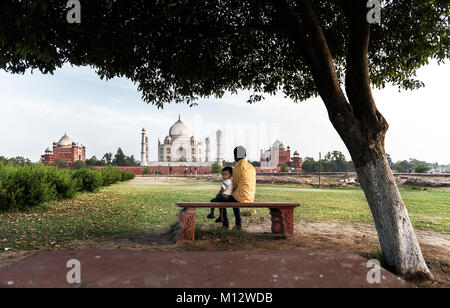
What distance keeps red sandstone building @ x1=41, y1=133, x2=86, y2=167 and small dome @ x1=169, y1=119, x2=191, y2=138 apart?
20.6 metres

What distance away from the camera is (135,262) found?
2873 mm

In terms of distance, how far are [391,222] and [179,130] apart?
6693cm

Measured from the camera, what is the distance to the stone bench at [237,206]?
488cm

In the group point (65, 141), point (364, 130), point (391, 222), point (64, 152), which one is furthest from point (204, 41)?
point (65, 141)

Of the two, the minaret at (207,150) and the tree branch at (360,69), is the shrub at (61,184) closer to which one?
the tree branch at (360,69)

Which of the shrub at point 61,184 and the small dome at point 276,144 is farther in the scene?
the small dome at point 276,144

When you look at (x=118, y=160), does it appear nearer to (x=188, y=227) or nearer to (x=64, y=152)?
(x=64, y=152)

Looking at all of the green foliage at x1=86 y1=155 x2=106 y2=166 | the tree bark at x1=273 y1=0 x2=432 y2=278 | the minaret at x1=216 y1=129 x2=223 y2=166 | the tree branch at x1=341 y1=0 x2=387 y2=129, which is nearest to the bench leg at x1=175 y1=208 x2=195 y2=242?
the tree bark at x1=273 y1=0 x2=432 y2=278

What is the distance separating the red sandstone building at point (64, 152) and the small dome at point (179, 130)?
67.5ft

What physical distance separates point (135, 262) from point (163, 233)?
3094 millimetres

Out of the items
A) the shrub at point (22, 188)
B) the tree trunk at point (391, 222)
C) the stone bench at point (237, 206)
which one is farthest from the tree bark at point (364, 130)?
the shrub at point (22, 188)

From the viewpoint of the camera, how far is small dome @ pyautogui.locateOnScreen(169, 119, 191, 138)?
6938cm

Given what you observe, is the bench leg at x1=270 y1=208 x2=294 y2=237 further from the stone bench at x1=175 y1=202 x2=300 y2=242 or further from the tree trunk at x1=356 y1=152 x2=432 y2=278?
the tree trunk at x1=356 y1=152 x2=432 y2=278

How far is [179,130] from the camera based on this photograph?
69438 millimetres
